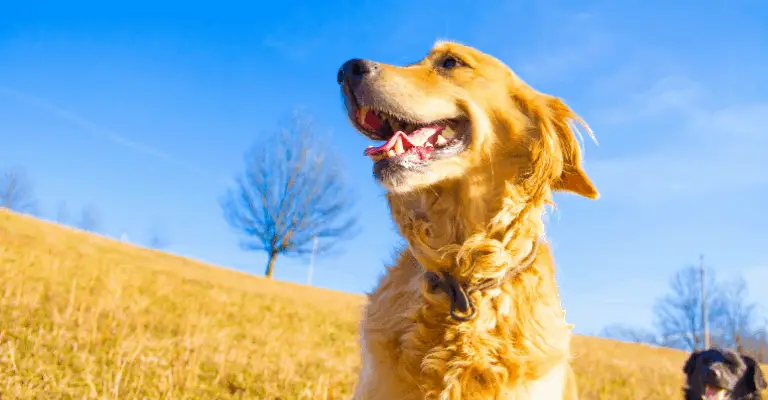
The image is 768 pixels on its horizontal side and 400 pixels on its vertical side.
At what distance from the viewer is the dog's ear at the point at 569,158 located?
2779 mm

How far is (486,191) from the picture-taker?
2.66m

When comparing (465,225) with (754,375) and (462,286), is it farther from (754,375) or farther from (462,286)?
(754,375)

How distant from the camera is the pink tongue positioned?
2594 mm

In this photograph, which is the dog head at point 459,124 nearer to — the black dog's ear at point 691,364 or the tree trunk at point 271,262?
the black dog's ear at point 691,364

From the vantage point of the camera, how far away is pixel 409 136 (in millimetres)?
2668

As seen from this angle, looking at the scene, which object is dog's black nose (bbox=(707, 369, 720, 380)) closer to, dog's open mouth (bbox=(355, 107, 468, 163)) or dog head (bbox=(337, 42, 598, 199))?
dog head (bbox=(337, 42, 598, 199))

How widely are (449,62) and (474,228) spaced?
833mm

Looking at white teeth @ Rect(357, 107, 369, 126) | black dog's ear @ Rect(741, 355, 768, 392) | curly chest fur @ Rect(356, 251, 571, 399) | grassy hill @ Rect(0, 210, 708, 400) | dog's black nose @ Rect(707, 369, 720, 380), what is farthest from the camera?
black dog's ear @ Rect(741, 355, 768, 392)

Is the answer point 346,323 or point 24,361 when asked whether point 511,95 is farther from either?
point 346,323

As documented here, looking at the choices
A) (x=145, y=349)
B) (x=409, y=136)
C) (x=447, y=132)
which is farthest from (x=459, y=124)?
(x=145, y=349)

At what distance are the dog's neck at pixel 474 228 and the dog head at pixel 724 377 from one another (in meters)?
5.49

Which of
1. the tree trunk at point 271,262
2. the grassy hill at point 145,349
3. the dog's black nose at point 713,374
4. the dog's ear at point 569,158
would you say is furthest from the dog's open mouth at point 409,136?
the tree trunk at point 271,262

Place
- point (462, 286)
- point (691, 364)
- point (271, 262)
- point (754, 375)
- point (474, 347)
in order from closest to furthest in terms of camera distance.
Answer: point (474, 347) → point (462, 286) → point (754, 375) → point (691, 364) → point (271, 262)

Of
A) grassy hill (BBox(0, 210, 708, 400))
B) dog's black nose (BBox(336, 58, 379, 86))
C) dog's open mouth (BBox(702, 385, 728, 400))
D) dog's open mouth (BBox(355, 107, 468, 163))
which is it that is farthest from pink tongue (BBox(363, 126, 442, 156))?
dog's open mouth (BBox(702, 385, 728, 400))
